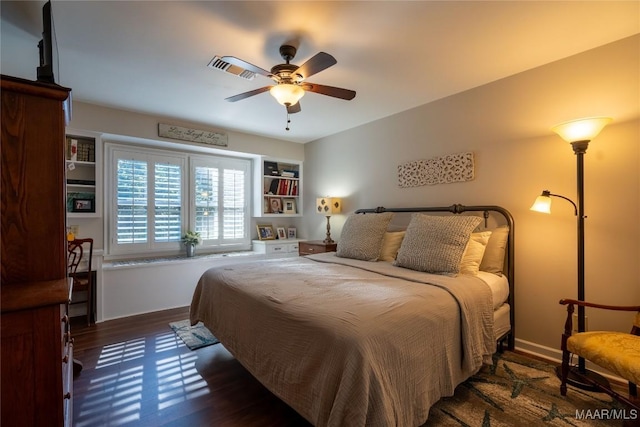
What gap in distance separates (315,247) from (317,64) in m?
2.74

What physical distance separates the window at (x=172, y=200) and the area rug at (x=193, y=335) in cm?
136

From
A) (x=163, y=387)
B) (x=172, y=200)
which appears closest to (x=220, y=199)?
(x=172, y=200)

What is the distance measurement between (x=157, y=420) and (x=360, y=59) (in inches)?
113

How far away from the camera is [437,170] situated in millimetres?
3135

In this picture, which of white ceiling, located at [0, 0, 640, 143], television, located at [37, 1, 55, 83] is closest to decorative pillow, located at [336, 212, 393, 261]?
white ceiling, located at [0, 0, 640, 143]

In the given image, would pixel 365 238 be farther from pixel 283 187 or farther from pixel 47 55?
pixel 47 55

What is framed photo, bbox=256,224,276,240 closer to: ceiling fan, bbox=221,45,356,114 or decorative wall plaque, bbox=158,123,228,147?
decorative wall plaque, bbox=158,123,228,147

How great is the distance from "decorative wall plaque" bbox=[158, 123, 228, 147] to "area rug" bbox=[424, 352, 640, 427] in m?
3.94

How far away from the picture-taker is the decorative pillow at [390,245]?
303cm

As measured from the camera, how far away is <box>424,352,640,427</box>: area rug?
1.64 metres

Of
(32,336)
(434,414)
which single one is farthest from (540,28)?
(32,336)

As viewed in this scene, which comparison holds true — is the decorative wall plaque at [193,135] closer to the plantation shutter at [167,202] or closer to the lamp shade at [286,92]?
the plantation shutter at [167,202]

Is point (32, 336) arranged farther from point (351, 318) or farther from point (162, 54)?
point (162, 54)

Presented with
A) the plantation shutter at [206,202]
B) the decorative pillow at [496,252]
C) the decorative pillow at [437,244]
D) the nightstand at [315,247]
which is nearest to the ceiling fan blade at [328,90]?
the decorative pillow at [437,244]
